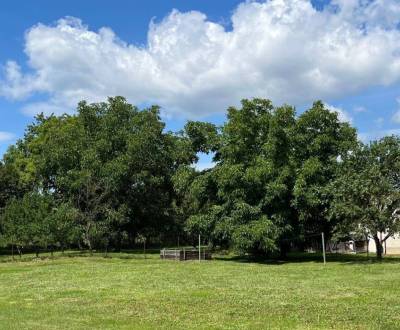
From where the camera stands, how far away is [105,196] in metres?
45.1

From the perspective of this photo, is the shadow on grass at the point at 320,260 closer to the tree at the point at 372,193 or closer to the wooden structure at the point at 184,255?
the wooden structure at the point at 184,255

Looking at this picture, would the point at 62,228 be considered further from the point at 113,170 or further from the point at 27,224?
the point at 113,170

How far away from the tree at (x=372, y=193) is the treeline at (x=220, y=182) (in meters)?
0.06

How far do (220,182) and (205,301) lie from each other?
19.8m

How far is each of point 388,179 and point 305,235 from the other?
828 cm

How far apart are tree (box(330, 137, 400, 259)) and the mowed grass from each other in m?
6.21

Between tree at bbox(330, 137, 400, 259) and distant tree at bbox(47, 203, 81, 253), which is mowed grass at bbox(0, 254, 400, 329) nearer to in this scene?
tree at bbox(330, 137, 400, 259)

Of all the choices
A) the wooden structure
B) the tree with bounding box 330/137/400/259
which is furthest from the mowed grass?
the wooden structure

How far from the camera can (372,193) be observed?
29.3 m

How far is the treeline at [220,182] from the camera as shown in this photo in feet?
100

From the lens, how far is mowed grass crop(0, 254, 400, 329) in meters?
11.5

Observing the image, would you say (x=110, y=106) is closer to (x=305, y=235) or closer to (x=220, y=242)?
(x=220, y=242)

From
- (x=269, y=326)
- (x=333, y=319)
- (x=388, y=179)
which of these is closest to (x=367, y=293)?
(x=333, y=319)

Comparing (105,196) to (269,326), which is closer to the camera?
→ (269,326)
